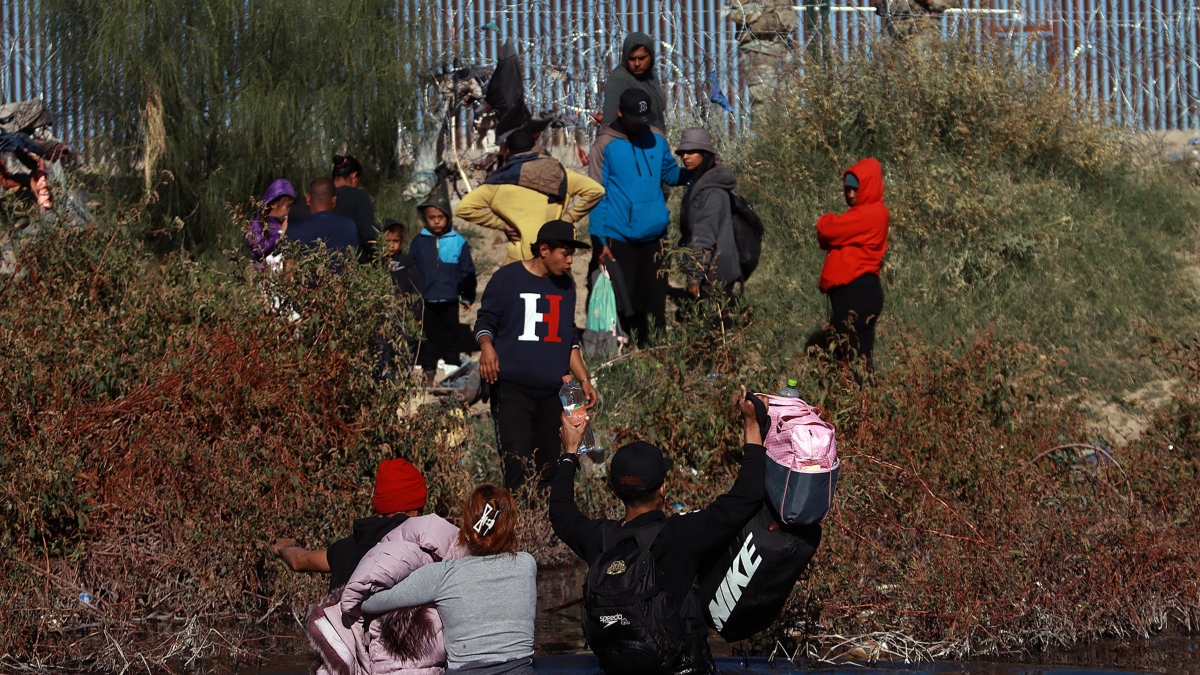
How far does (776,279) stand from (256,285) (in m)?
5.13

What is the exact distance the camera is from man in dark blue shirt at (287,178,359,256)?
8656 millimetres

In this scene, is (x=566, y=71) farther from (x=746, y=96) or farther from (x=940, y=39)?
(x=940, y=39)

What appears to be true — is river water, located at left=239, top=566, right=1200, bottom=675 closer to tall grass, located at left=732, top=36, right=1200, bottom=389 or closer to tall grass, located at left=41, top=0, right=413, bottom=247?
tall grass, located at left=732, top=36, right=1200, bottom=389

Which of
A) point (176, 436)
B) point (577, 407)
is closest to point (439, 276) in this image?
point (176, 436)

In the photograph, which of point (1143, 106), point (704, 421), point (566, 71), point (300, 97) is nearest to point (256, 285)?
point (704, 421)

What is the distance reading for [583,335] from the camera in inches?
393

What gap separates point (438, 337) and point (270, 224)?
5.62 ft

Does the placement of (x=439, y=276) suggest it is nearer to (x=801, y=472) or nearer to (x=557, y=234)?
(x=557, y=234)

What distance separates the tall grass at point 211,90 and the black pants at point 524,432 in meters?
5.04

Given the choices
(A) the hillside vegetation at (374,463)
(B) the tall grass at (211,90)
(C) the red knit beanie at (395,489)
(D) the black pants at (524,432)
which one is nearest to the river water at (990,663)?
(A) the hillside vegetation at (374,463)

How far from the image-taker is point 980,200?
463 inches

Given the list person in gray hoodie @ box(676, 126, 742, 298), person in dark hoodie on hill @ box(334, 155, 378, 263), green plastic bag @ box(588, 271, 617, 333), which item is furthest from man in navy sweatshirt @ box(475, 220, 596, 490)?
person in dark hoodie on hill @ box(334, 155, 378, 263)

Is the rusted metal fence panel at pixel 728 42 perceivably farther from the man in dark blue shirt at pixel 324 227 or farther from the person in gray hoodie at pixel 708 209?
the man in dark blue shirt at pixel 324 227

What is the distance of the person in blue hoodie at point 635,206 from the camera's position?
9.50m
